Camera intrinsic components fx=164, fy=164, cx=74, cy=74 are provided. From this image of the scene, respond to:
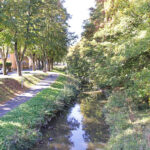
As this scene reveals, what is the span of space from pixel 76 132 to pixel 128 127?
3.01 meters

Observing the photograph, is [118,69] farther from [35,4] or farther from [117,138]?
[35,4]

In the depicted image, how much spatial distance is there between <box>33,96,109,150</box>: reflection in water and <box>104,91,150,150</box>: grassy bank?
2.33 ft

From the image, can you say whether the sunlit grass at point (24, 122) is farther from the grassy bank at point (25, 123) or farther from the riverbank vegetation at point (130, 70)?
the riverbank vegetation at point (130, 70)

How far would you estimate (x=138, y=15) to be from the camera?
808cm

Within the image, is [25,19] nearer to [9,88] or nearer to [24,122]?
[9,88]

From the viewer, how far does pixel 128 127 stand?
7902 mm

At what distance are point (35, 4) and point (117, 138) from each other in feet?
48.5

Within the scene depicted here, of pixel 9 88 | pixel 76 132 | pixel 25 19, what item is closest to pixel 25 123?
pixel 76 132

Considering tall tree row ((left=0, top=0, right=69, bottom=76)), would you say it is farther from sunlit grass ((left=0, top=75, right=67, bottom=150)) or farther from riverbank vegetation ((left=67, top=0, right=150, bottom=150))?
riverbank vegetation ((left=67, top=0, right=150, bottom=150))

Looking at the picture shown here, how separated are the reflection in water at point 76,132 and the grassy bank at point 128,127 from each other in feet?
2.33

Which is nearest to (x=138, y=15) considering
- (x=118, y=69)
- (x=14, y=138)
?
(x=118, y=69)

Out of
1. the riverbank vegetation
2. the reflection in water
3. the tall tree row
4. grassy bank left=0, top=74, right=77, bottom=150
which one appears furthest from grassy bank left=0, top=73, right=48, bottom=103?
the riverbank vegetation

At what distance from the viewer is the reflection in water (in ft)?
25.5

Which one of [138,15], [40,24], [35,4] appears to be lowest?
[138,15]
